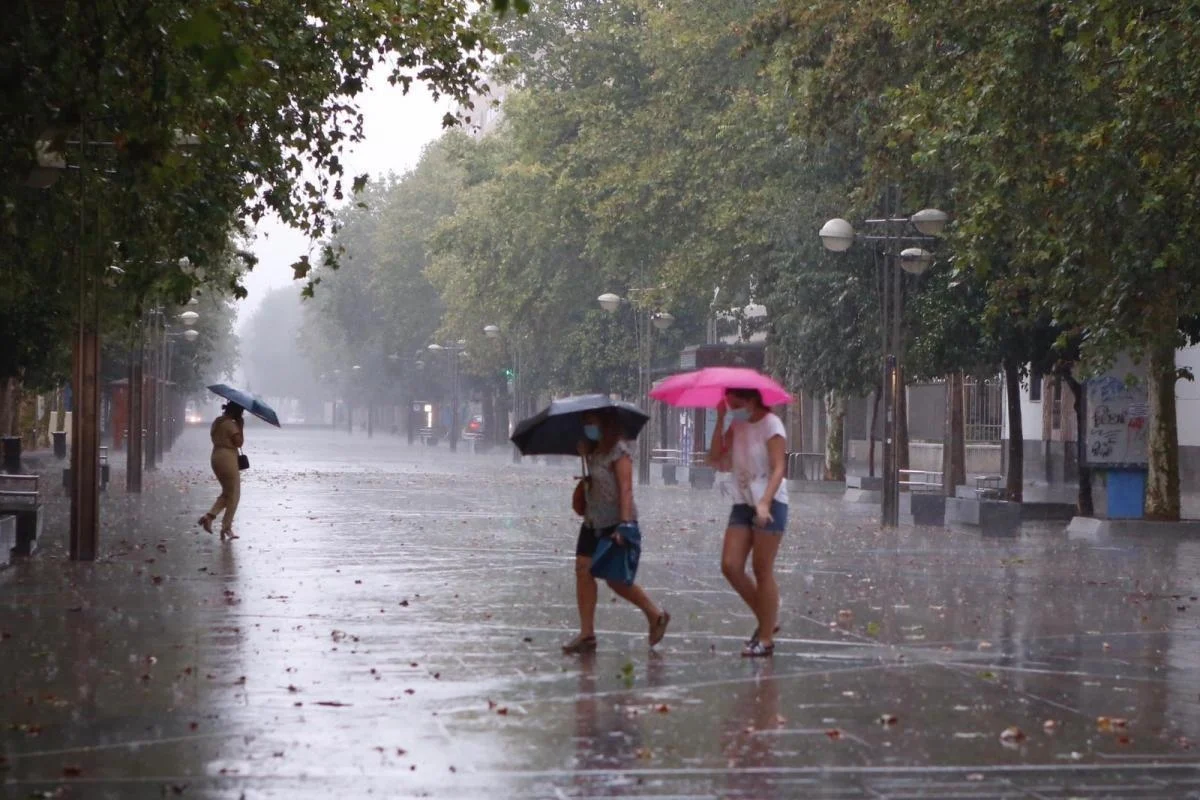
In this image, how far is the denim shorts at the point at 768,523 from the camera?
1116 cm

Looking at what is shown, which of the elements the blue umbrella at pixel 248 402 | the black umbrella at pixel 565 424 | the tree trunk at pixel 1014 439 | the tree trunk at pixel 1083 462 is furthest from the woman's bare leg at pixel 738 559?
the tree trunk at pixel 1014 439

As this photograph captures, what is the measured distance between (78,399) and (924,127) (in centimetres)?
984

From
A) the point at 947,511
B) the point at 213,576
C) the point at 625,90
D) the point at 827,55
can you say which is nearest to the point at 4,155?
the point at 213,576

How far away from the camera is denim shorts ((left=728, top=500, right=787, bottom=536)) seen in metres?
11.2

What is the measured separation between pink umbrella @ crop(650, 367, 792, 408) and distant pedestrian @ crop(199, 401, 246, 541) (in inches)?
418

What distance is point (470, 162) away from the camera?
6247 cm

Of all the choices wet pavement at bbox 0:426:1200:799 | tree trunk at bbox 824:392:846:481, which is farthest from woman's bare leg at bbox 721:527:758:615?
tree trunk at bbox 824:392:846:481

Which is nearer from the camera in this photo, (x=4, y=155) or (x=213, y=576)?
(x=4, y=155)

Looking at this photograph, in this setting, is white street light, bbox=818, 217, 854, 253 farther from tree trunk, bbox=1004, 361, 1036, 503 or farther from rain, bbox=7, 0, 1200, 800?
tree trunk, bbox=1004, 361, 1036, 503

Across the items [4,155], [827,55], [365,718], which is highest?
[827,55]

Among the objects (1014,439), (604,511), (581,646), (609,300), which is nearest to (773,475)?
(604,511)

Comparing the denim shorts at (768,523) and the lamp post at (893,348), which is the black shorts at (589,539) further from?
the lamp post at (893,348)

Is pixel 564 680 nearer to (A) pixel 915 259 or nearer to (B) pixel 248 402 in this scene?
(B) pixel 248 402

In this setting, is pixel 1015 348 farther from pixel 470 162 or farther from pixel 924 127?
pixel 470 162
